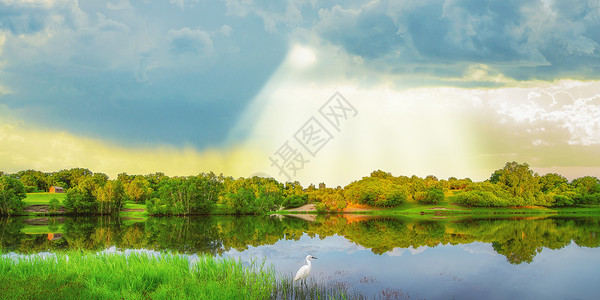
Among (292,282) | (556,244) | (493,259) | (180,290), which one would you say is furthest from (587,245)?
(180,290)

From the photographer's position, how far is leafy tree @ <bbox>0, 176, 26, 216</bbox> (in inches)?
2640

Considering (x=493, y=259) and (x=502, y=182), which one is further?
(x=502, y=182)

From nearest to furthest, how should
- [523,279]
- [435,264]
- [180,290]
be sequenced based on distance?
[180,290], [523,279], [435,264]

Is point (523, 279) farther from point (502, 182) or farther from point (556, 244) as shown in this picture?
point (502, 182)

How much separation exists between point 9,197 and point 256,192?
57.1 metres

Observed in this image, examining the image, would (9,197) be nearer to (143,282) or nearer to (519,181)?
(143,282)

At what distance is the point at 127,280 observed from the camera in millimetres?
12609

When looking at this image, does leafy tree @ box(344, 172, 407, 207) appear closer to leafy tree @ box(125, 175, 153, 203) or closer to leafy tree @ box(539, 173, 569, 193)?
leafy tree @ box(539, 173, 569, 193)

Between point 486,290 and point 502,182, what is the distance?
92232 mm

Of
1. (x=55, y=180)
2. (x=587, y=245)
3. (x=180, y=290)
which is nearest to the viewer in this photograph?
(x=180, y=290)

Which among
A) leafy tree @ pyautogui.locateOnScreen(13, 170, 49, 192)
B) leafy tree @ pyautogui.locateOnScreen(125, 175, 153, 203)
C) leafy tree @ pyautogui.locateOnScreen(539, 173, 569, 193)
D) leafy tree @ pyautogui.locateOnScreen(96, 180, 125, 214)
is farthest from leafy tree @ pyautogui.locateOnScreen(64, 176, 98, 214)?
leafy tree @ pyautogui.locateOnScreen(539, 173, 569, 193)

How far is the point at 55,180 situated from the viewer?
112m

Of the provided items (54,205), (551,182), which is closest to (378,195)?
(551,182)

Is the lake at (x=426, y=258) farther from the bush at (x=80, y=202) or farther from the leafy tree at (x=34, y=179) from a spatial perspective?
the leafy tree at (x=34, y=179)
